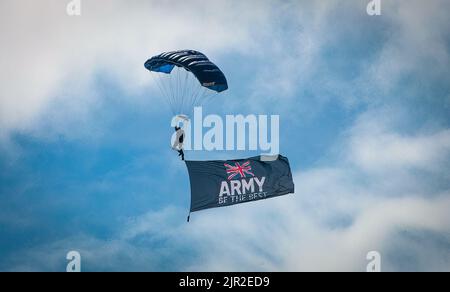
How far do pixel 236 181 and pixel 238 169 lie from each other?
1.01 meters

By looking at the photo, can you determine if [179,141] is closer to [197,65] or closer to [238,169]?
[197,65]

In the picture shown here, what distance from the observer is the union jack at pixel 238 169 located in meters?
42.8

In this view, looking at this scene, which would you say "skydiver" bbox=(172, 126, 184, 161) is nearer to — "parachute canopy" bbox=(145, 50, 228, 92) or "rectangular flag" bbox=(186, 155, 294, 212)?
"rectangular flag" bbox=(186, 155, 294, 212)

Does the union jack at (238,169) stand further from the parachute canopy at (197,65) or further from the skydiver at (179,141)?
the parachute canopy at (197,65)

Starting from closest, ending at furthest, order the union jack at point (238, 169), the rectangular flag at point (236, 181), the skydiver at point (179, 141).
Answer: the skydiver at point (179, 141) < the rectangular flag at point (236, 181) < the union jack at point (238, 169)

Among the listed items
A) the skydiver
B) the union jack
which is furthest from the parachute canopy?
the union jack

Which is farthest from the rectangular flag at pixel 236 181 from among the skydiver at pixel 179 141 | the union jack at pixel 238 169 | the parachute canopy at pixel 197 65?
the parachute canopy at pixel 197 65

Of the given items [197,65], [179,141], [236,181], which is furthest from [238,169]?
[197,65]

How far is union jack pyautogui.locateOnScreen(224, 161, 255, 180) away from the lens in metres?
42.8
